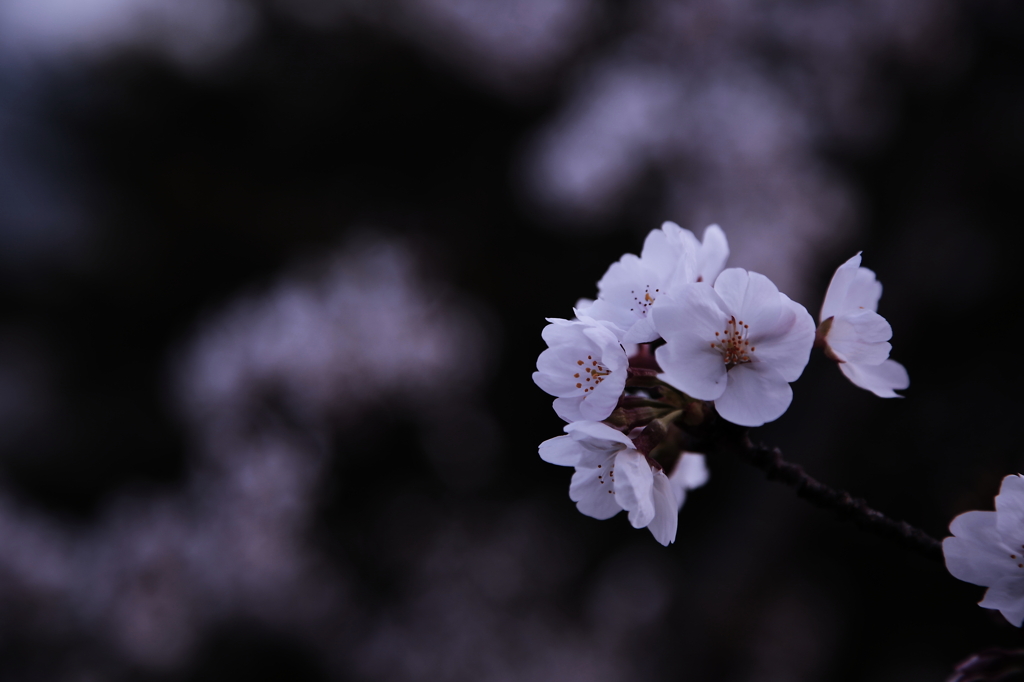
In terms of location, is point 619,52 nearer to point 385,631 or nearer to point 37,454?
point 385,631

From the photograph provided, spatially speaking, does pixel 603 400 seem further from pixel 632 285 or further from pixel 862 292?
pixel 862 292

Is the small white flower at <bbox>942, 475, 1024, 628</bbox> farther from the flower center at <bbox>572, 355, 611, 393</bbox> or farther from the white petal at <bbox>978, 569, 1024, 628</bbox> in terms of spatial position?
the flower center at <bbox>572, 355, 611, 393</bbox>

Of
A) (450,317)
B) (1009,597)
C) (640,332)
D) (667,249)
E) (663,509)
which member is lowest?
(1009,597)

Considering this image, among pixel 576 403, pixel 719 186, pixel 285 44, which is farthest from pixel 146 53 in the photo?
pixel 576 403

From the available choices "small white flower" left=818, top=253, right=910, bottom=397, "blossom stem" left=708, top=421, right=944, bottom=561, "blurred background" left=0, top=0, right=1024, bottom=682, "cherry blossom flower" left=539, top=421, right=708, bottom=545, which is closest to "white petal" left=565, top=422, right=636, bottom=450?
"cherry blossom flower" left=539, top=421, right=708, bottom=545

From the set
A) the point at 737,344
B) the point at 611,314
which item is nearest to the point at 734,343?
the point at 737,344
